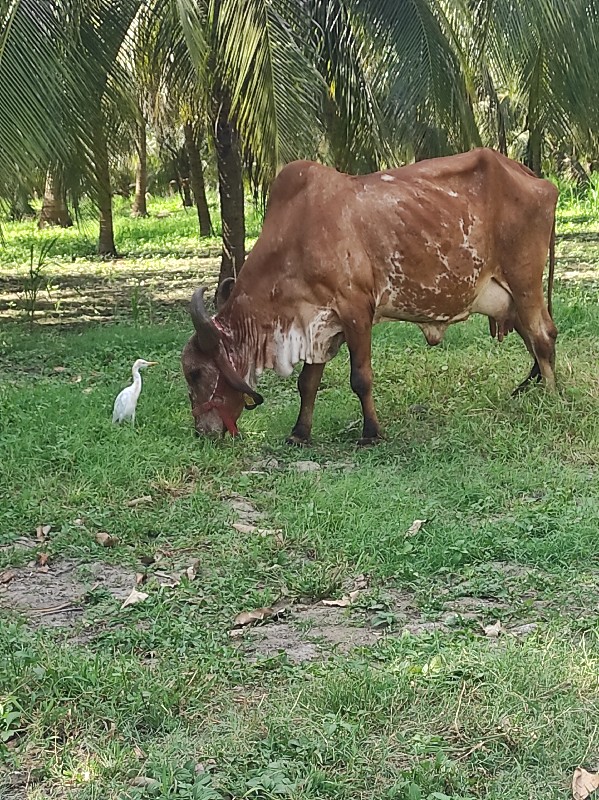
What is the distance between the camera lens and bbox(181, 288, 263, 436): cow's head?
7.06 m

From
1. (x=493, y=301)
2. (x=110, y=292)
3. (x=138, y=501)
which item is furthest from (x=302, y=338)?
(x=110, y=292)

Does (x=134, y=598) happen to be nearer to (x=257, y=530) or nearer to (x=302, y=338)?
(x=257, y=530)

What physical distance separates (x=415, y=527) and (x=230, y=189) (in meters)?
7.11

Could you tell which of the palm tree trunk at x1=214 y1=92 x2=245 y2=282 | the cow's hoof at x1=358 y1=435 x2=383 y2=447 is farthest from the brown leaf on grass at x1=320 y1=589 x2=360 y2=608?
the palm tree trunk at x1=214 y1=92 x2=245 y2=282

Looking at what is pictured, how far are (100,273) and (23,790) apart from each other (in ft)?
44.0

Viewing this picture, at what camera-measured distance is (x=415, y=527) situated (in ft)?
18.0

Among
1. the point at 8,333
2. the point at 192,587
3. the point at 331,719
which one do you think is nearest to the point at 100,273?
the point at 8,333

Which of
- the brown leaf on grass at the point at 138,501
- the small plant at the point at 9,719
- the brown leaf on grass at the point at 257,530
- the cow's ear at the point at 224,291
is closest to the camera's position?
the small plant at the point at 9,719

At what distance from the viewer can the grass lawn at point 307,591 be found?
3.45 meters

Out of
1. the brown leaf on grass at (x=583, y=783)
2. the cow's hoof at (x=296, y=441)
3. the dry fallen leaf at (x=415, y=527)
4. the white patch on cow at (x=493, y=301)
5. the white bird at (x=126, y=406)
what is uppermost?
the white patch on cow at (x=493, y=301)

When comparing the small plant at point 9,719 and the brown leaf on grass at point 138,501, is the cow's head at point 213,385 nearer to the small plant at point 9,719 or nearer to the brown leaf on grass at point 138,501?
the brown leaf on grass at point 138,501

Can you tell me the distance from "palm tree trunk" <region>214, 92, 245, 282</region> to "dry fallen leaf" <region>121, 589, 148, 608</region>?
7.01 metres

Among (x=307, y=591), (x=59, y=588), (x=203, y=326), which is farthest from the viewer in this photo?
(x=203, y=326)

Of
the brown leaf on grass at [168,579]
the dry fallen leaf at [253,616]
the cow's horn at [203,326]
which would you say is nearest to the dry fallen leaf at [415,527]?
the dry fallen leaf at [253,616]
